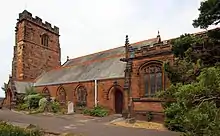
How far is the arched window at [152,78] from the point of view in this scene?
844 inches

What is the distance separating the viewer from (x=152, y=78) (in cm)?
2188

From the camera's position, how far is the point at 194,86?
24.0ft

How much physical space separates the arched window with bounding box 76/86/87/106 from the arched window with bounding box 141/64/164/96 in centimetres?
1064

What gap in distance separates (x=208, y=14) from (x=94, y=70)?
77.4ft

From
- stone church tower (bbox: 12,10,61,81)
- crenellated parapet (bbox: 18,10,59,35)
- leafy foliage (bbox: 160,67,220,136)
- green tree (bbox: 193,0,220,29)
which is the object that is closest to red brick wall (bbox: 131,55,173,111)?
green tree (bbox: 193,0,220,29)

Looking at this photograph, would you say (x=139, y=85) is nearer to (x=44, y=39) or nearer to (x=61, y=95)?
(x=61, y=95)

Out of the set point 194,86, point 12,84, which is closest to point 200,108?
point 194,86

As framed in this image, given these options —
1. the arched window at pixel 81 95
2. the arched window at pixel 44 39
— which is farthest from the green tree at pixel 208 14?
the arched window at pixel 44 39

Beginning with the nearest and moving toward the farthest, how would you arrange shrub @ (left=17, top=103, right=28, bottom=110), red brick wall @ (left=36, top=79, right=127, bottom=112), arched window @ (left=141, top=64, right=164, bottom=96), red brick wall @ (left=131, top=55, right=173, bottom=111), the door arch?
red brick wall @ (left=131, top=55, right=173, bottom=111)
arched window @ (left=141, top=64, right=164, bottom=96)
the door arch
red brick wall @ (left=36, top=79, right=127, bottom=112)
shrub @ (left=17, top=103, right=28, bottom=110)

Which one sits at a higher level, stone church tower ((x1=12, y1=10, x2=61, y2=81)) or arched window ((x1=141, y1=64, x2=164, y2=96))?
stone church tower ((x1=12, y1=10, x2=61, y2=81))

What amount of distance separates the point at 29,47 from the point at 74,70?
36.6 ft

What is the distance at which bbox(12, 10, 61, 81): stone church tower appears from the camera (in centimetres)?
4206

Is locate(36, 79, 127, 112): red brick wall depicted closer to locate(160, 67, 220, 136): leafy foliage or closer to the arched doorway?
the arched doorway

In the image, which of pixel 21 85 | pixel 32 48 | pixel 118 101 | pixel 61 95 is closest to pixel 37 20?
pixel 32 48
